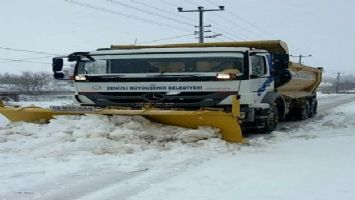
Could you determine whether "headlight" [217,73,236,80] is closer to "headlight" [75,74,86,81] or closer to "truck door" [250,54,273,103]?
"truck door" [250,54,273,103]

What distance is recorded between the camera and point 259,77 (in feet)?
35.6

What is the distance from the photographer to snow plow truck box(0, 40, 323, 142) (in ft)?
31.7

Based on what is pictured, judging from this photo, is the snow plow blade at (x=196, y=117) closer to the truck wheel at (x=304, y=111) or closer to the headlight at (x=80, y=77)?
the headlight at (x=80, y=77)

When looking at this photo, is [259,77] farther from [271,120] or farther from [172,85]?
[172,85]

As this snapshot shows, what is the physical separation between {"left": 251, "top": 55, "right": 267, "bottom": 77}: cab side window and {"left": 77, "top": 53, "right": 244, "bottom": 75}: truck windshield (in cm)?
48

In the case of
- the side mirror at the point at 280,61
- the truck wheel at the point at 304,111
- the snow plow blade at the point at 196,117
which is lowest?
the truck wheel at the point at 304,111

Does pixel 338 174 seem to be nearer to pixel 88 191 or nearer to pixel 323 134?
pixel 88 191

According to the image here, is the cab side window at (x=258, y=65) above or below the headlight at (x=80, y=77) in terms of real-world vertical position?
above

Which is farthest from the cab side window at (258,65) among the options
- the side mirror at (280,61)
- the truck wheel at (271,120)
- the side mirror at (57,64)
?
the side mirror at (57,64)

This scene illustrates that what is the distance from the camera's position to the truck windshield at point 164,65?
Result: 10234 mm

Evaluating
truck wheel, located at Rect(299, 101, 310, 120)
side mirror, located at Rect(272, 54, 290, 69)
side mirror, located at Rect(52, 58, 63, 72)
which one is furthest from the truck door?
truck wheel, located at Rect(299, 101, 310, 120)

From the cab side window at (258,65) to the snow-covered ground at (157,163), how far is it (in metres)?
1.32

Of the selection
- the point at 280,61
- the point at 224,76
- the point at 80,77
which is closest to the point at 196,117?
the point at 224,76

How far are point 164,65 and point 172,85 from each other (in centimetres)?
59
